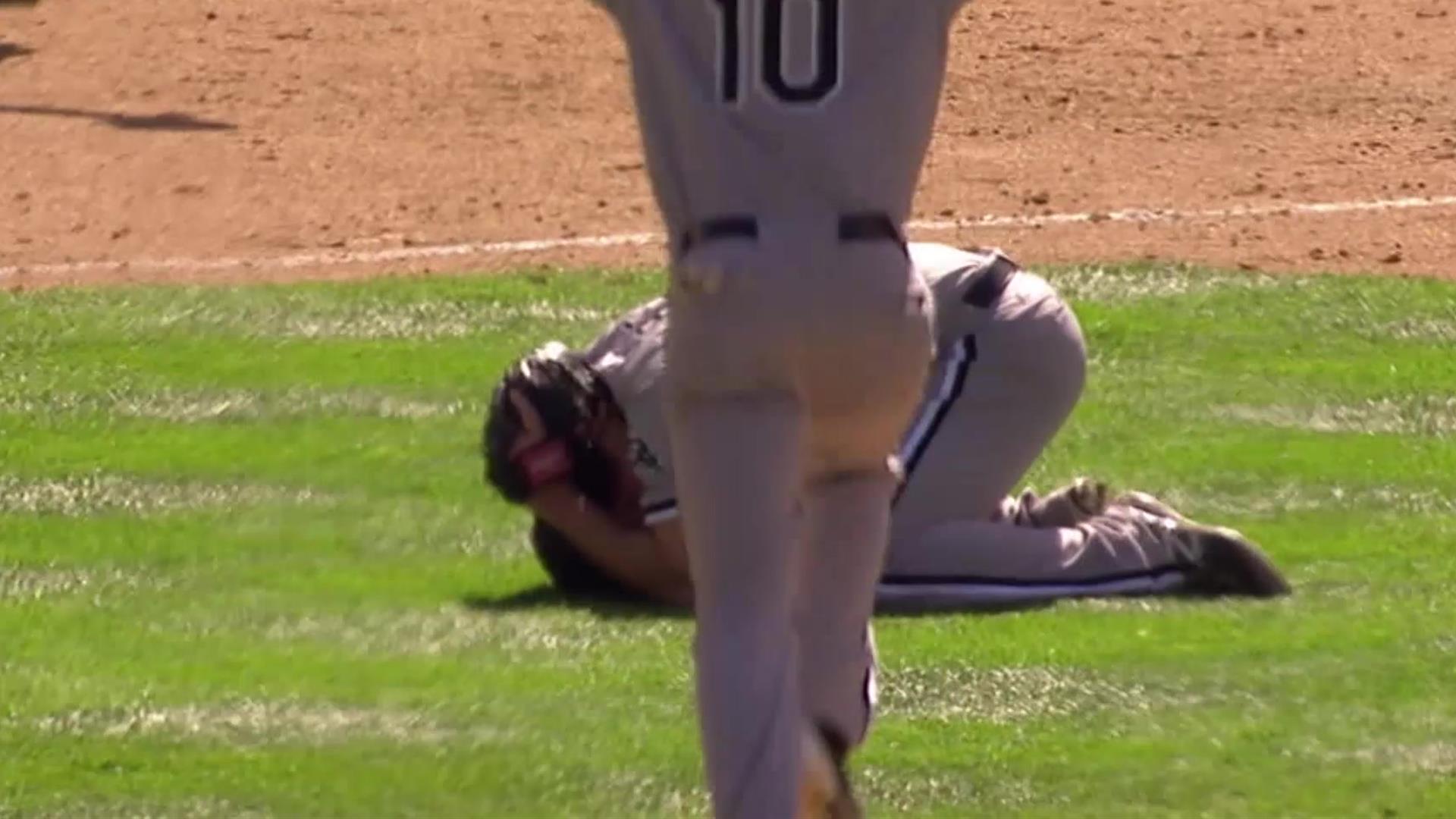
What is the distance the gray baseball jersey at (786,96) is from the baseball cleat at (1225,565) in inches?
88.8

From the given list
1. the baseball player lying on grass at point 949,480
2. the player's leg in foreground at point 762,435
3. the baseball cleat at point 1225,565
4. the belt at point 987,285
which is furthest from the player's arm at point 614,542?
the player's leg in foreground at point 762,435

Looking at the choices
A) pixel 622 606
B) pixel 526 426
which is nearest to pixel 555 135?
pixel 622 606

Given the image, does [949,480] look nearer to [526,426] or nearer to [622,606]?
[622,606]

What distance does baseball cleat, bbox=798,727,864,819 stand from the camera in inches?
143

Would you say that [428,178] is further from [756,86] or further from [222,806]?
[756,86]

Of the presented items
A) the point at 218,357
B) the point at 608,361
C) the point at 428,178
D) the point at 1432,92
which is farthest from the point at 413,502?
the point at 1432,92

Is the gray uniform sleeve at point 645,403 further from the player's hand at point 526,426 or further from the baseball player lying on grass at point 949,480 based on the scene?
the player's hand at point 526,426

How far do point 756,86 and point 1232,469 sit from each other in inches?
133

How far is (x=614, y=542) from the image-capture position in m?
5.66

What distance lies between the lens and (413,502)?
6504 mm

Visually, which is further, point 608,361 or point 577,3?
point 577,3

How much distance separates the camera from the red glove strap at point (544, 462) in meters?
5.55

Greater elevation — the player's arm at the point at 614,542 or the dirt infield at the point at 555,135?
the player's arm at the point at 614,542

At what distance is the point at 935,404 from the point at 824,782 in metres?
2.03
